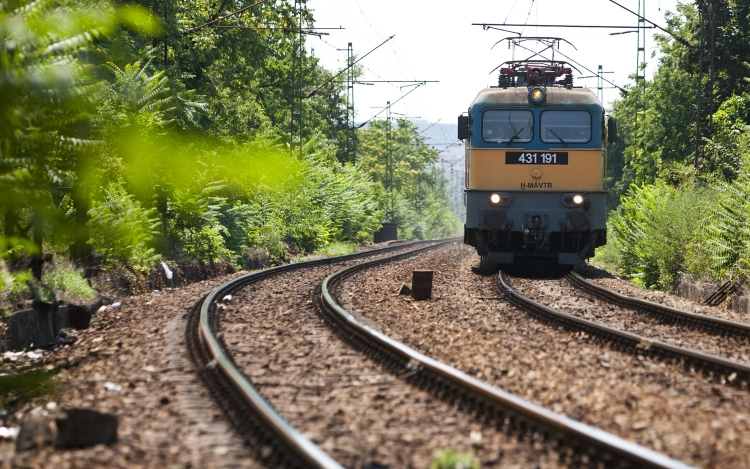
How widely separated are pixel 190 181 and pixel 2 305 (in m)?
10.4

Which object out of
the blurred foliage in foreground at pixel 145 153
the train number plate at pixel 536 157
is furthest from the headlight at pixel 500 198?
the blurred foliage in foreground at pixel 145 153

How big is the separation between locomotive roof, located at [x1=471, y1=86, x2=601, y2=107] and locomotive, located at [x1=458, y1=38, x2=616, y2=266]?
0.02m

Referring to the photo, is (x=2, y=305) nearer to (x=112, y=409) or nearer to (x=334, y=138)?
(x=112, y=409)

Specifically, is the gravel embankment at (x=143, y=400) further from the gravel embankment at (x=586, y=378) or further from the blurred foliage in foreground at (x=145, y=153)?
the gravel embankment at (x=586, y=378)

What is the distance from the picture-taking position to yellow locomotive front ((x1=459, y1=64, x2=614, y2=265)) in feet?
53.2

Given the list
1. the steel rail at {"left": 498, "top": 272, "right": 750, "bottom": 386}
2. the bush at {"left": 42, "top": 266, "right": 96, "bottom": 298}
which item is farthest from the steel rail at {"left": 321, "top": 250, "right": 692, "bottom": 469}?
the bush at {"left": 42, "top": 266, "right": 96, "bottom": 298}

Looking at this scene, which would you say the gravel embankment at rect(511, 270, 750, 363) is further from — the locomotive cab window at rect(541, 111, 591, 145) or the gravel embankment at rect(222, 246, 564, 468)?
the gravel embankment at rect(222, 246, 564, 468)

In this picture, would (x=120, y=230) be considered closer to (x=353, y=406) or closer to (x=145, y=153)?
(x=145, y=153)

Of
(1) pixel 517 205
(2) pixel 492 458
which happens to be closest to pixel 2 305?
(2) pixel 492 458

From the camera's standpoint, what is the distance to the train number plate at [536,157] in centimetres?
1623

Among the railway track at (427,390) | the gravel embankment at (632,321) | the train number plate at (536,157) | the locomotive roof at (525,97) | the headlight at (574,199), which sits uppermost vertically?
the locomotive roof at (525,97)

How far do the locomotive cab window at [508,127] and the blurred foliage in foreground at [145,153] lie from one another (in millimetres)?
6551

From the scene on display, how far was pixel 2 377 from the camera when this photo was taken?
25.4 ft

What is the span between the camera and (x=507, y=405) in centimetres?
541
